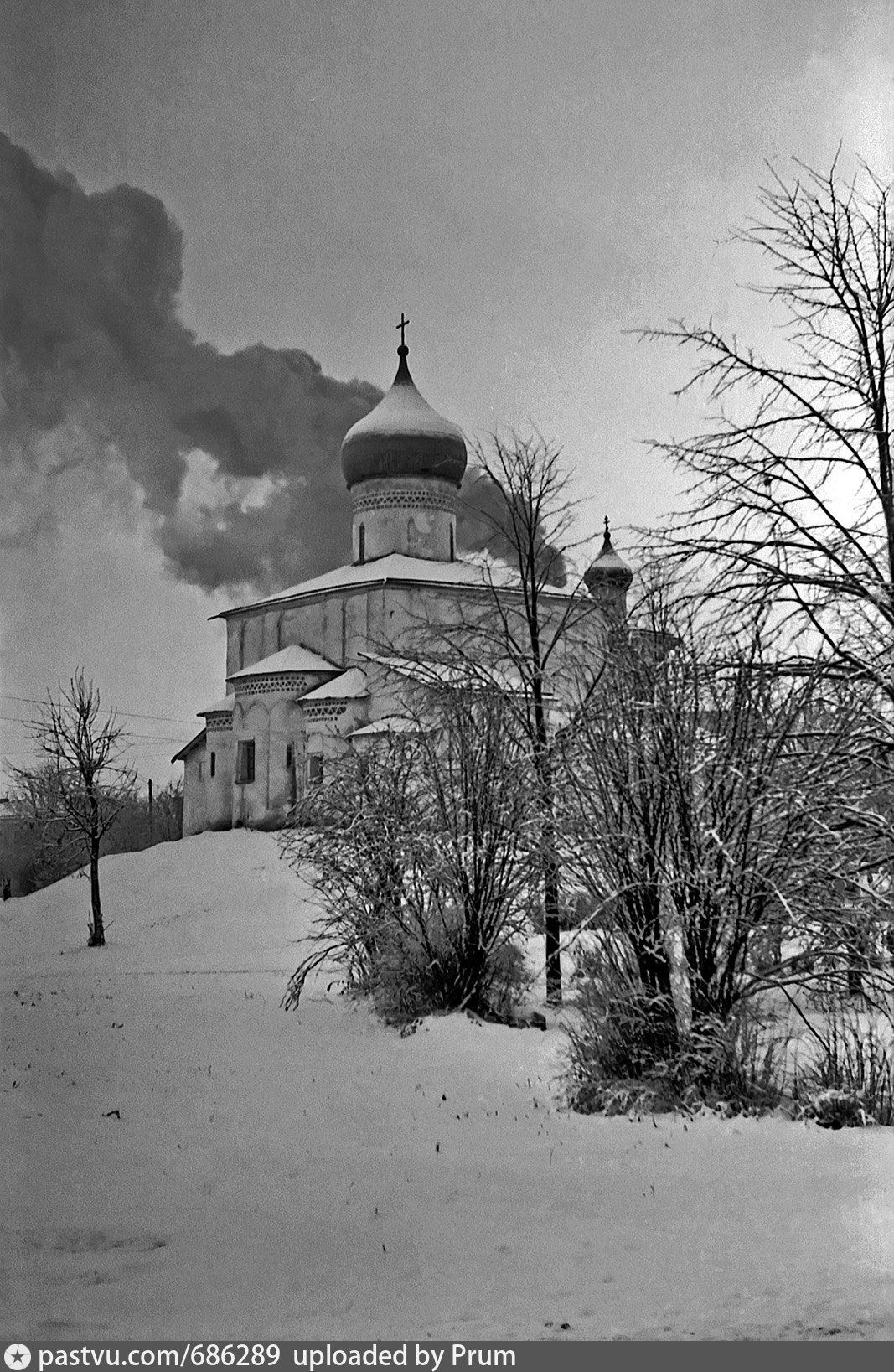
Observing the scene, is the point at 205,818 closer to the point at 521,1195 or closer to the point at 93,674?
the point at 93,674

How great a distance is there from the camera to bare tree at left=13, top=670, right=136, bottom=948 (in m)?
9.05

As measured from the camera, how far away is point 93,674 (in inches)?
295

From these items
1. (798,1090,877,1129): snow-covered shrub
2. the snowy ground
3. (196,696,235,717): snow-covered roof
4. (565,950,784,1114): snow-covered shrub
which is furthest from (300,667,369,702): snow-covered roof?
(798,1090,877,1129): snow-covered shrub

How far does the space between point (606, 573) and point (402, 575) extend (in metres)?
4.38

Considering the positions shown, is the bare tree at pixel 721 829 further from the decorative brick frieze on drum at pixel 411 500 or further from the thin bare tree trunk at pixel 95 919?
the decorative brick frieze on drum at pixel 411 500

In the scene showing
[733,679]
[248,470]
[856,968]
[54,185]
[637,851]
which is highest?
[54,185]

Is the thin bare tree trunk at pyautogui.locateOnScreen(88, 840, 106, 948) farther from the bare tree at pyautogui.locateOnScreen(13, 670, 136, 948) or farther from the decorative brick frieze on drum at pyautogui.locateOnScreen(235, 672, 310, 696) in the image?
the decorative brick frieze on drum at pyautogui.locateOnScreen(235, 672, 310, 696)

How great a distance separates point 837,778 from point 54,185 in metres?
5.19

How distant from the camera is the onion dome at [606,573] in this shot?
40.3 ft

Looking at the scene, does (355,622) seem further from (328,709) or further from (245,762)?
(245,762)

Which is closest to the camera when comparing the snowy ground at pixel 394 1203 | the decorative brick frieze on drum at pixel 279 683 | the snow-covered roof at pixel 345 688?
the snowy ground at pixel 394 1203

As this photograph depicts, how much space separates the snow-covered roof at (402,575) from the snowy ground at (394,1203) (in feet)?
23.7

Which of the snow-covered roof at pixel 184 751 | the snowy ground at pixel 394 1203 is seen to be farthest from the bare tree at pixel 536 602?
the snow-covered roof at pixel 184 751
